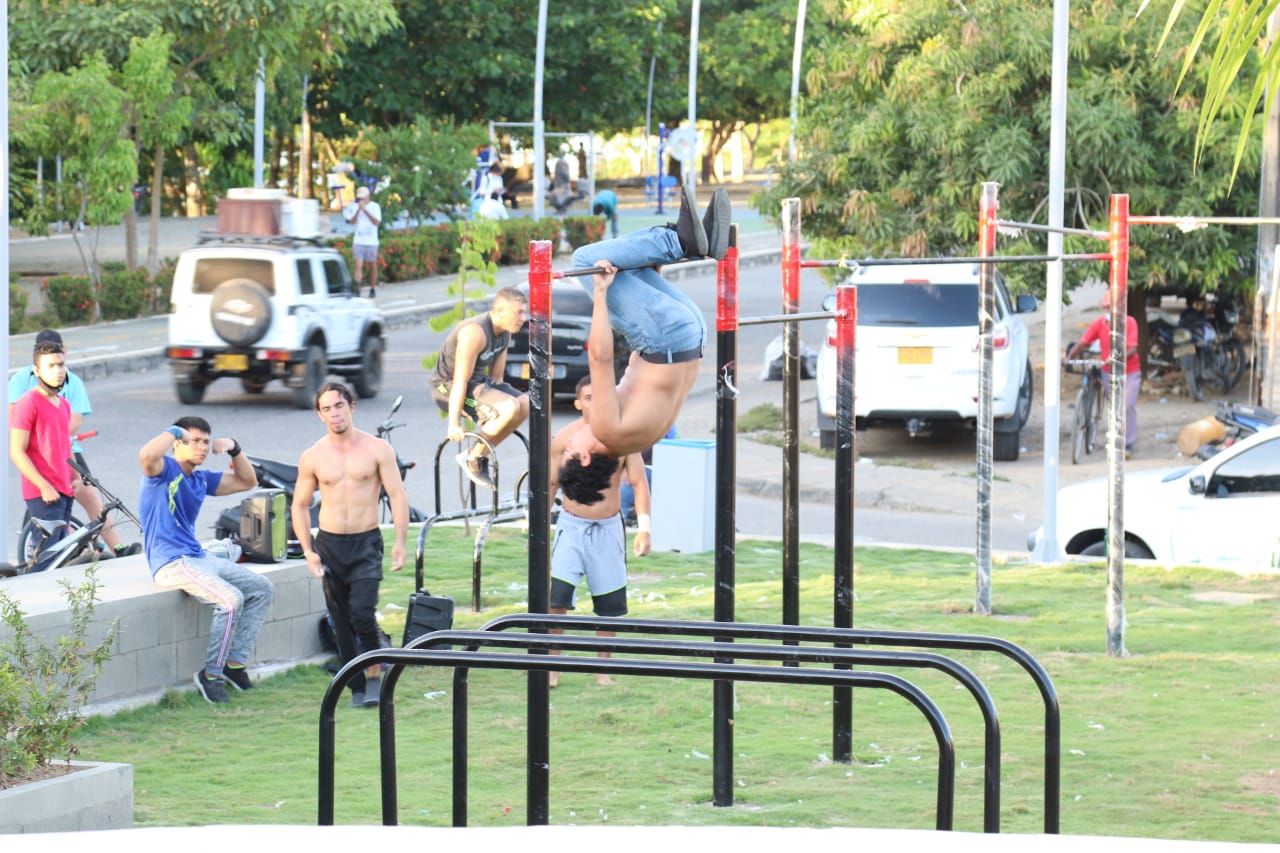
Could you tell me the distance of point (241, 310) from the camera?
20.8m

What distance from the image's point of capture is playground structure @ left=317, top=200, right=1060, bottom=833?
18.1 feet

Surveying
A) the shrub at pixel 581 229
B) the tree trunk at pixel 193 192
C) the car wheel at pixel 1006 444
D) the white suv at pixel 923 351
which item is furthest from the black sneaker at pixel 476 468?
the tree trunk at pixel 193 192

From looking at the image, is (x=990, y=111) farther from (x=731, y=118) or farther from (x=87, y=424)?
(x=731, y=118)

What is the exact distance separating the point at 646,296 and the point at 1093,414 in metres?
14.2

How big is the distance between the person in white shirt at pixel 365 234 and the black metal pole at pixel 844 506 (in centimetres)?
2352

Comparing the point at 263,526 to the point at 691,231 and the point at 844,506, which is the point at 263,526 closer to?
the point at 844,506

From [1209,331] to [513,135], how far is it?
32573 millimetres

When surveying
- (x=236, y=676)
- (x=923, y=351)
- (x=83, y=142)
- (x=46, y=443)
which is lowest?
(x=236, y=676)

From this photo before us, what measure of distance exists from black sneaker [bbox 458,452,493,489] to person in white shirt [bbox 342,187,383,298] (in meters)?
19.3

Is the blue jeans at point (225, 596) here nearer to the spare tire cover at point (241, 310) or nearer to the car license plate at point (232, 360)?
the spare tire cover at point (241, 310)

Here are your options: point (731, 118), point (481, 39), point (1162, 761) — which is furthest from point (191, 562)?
point (731, 118)

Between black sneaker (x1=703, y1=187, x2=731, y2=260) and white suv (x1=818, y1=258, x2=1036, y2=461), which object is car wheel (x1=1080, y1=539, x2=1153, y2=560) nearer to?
white suv (x1=818, y1=258, x2=1036, y2=461)

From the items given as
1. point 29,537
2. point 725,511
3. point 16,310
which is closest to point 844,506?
point 725,511

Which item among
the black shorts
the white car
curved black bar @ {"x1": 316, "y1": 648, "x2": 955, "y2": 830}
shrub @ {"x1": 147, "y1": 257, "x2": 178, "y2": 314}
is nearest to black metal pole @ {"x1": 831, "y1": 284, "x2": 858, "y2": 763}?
the black shorts
